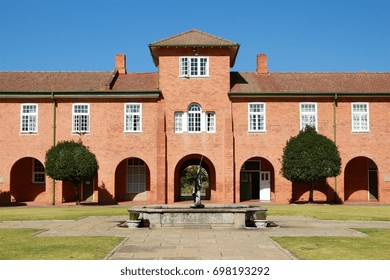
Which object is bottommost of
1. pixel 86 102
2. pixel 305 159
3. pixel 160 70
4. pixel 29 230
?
pixel 29 230

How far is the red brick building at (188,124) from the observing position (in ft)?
113

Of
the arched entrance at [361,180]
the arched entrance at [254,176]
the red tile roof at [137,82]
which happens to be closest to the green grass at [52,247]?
the red tile roof at [137,82]

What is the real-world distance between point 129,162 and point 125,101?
4421 millimetres

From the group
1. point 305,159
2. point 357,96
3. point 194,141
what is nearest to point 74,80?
point 194,141

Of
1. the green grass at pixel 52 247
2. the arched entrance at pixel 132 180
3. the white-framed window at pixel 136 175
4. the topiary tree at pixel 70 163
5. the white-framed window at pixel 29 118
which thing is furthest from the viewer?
the white-framed window at pixel 136 175

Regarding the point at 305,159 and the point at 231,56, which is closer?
the point at 305,159

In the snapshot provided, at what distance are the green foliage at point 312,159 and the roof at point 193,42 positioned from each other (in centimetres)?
776

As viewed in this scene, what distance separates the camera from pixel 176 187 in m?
35.9

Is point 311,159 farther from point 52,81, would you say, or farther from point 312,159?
point 52,81

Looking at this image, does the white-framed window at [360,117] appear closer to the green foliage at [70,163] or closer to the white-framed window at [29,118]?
the green foliage at [70,163]

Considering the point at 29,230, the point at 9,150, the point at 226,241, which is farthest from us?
the point at 9,150

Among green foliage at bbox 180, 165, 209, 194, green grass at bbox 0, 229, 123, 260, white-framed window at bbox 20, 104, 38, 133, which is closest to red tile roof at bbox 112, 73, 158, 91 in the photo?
white-framed window at bbox 20, 104, 38, 133

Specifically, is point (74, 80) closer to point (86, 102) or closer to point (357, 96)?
point (86, 102)

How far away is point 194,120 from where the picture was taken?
34906 millimetres
